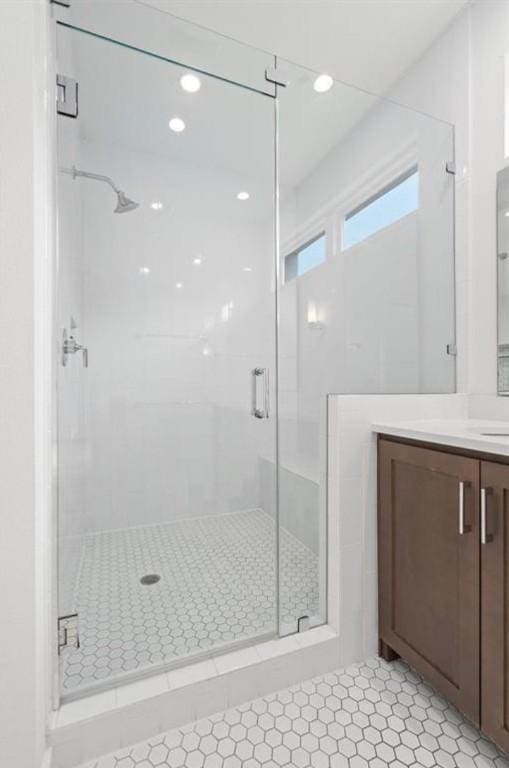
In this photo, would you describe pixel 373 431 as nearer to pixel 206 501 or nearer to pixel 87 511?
Answer: pixel 206 501

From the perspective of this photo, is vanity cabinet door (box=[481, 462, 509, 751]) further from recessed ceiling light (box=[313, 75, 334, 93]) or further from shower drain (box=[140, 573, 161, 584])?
recessed ceiling light (box=[313, 75, 334, 93])

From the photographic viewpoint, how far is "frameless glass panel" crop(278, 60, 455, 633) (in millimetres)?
1702

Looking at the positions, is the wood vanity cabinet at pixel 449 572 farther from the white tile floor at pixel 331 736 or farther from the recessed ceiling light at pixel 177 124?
the recessed ceiling light at pixel 177 124

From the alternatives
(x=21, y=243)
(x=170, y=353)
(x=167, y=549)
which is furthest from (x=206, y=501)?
(x=21, y=243)

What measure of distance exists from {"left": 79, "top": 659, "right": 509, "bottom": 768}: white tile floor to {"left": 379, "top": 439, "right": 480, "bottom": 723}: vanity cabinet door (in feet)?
0.35

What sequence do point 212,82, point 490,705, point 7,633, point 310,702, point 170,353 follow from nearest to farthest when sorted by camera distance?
point 7,633 < point 490,705 < point 310,702 < point 212,82 < point 170,353

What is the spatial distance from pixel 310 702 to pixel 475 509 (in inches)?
32.6

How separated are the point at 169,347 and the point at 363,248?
1.06 m

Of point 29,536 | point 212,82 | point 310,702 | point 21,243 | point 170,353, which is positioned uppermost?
point 212,82

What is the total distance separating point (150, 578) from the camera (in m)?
1.63

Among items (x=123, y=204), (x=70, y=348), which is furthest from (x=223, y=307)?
(x=70, y=348)

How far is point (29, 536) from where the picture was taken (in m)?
0.85

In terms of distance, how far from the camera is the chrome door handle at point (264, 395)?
1.70 m

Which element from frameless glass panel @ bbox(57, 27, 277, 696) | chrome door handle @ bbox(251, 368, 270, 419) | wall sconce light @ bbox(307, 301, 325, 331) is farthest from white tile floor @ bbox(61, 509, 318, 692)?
wall sconce light @ bbox(307, 301, 325, 331)
